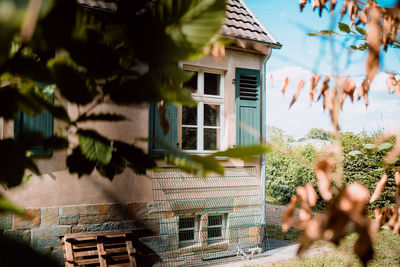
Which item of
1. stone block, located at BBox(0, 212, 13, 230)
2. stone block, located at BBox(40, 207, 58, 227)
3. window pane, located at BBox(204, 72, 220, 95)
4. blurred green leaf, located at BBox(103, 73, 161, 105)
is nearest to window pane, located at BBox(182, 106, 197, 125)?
window pane, located at BBox(204, 72, 220, 95)

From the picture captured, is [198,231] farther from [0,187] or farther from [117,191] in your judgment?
[0,187]

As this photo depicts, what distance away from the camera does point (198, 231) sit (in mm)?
5578

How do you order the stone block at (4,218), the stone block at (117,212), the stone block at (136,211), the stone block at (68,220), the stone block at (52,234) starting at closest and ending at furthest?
the stone block at (4,218) → the stone block at (52,234) → the stone block at (68,220) → the stone block at (117,212) → the stone block at (136,211)

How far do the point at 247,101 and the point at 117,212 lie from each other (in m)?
3.03

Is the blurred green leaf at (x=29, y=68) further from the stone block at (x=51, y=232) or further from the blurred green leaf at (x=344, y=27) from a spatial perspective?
the stone block at (x=51, y=232)

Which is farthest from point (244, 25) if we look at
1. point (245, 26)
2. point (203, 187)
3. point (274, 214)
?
point (274, 214)

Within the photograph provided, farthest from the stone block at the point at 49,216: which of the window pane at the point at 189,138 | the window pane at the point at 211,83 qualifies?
the window pane at the point at 211,83

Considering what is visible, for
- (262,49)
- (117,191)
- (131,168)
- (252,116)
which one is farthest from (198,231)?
(131,168)

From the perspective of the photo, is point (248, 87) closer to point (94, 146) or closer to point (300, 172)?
point (94, 146)

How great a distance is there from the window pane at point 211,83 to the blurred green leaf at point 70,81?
5.57 metres

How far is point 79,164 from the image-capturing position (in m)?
0.44

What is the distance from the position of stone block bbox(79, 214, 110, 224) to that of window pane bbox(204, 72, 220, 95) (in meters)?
2.75

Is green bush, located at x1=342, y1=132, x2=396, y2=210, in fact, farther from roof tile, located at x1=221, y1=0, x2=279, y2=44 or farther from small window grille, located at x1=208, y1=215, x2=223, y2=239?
small window grille, located at x1=208, y1=215, x2=223, y2=239

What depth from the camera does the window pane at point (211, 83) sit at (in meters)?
5.94
